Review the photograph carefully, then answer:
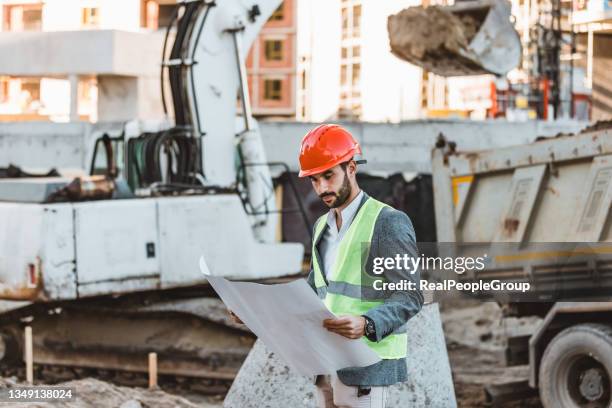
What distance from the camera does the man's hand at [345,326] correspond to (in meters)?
3.90

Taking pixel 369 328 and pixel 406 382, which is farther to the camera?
pixel 406 382

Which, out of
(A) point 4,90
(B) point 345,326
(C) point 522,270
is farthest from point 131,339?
(A) point 4,90

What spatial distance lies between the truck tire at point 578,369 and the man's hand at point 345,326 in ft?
14.7

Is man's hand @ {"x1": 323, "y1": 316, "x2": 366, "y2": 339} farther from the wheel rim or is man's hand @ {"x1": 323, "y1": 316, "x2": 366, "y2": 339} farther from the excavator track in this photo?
the excavator track

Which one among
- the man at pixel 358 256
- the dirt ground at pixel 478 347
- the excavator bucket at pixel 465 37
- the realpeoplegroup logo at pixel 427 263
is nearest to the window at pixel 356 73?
the dirt ground at pixel 478 347

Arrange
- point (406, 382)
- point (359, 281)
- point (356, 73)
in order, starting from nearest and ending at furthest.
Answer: point (359, 281)
point (406, 382)
point (356, 73)

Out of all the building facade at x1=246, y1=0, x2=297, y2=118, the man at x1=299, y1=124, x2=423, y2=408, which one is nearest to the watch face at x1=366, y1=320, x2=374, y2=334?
the man at x1=299, y1=124, x2=423, y2=408

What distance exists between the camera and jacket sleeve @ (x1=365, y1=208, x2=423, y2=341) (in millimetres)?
4090

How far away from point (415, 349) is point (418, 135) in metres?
12.8

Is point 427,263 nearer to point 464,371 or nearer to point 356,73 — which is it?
point 464,371

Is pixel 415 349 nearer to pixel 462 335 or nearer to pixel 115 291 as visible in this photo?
pixel 115 291

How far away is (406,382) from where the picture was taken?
6.52m

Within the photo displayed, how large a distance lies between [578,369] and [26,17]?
1938 inches

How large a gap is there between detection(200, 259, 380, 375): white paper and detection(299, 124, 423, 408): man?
0.37 feet
